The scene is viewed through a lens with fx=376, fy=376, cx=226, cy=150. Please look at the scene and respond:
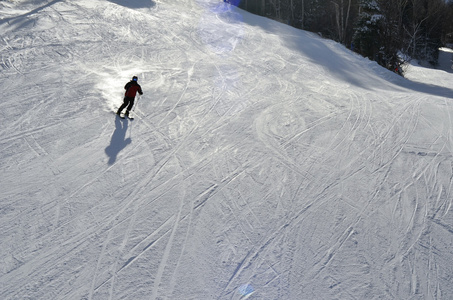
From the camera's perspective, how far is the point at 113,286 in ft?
17.7

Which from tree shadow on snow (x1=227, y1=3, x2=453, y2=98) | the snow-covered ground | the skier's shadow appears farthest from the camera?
tree shadow on snow (x1=227, y1=3, x2=453, y2=98)

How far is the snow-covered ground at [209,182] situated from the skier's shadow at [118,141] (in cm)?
5

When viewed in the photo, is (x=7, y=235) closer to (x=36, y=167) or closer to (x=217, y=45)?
(x=36, y=167)

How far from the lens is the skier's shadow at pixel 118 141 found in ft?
27.7

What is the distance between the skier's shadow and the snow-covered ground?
5 centimetres

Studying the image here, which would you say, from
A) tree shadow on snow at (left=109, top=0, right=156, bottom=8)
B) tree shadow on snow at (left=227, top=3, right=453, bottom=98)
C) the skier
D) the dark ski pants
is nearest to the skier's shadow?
the dark ski pants

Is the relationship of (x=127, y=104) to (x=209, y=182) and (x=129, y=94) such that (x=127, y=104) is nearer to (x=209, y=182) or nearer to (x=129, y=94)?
(x=129, y=94)

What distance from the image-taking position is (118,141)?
355 inches

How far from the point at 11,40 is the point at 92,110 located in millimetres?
6259

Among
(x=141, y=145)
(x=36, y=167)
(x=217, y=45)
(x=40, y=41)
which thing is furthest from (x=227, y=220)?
(x=217, y=45)

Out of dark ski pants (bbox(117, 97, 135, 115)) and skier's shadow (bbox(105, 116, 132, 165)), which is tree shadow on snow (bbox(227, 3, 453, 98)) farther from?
skier's shadow (bbox(105, 116, 132, 165))

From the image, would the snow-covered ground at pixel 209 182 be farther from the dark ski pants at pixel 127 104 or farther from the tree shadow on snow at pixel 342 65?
the tree shadow on snow at pixel 342 65

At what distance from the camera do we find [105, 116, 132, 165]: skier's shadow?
8.43 meters

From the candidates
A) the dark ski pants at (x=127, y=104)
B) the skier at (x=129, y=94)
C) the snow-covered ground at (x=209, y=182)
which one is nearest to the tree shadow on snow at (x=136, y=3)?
the snow-covered ground at (x=209, y=182)
